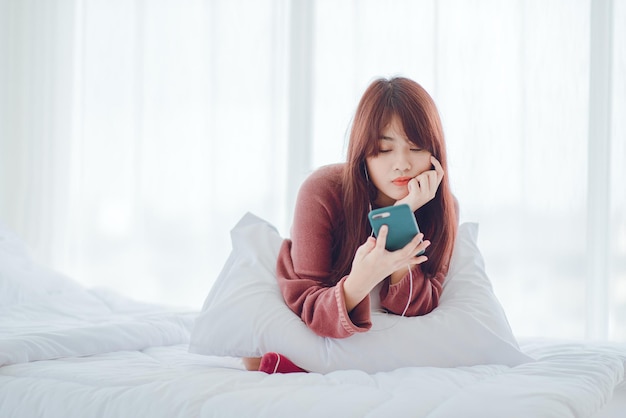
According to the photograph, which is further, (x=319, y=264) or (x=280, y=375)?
(x=319, y=264)

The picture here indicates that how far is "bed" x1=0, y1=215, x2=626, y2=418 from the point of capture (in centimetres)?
111

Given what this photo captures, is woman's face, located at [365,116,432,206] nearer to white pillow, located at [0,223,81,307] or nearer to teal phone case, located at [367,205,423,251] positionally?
teal phone case, located at [367,205,423,251]

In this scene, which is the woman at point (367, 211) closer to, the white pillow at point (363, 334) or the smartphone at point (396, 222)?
the white pillow at point (363, 334)

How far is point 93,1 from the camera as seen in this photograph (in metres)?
3.41

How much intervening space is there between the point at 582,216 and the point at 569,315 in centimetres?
33

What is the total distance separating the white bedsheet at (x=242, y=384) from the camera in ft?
3.54

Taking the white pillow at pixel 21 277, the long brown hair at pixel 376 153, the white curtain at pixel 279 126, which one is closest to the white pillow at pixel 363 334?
the long brown hair at pixel 376 153

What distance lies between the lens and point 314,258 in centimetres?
146

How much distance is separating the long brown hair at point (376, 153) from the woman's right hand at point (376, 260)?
16 cm

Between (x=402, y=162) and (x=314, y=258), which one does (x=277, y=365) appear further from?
(x=402, y=162)

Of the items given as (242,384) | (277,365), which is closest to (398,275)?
(277,365)

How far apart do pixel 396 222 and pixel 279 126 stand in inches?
72.4

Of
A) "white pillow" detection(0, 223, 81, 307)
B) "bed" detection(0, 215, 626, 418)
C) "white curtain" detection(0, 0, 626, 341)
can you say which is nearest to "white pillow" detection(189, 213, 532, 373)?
"bed" detection(0, 215, 626, 418)

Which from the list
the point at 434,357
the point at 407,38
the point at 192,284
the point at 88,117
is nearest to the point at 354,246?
the point at 434,357
